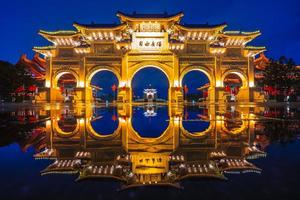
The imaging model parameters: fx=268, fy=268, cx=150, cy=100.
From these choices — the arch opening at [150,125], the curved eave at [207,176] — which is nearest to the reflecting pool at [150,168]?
the curved eave at [207,176]

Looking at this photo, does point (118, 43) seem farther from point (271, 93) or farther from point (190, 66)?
point (271, 93)

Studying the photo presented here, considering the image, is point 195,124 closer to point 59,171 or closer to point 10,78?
point 59,171

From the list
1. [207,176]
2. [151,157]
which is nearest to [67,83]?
[151,157]

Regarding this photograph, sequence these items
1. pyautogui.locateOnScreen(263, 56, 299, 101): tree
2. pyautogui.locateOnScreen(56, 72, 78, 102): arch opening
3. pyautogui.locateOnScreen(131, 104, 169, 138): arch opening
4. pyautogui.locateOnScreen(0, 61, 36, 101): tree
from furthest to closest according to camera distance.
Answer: pyautogui.locateOnScreen(56, 72, 78, 102): arch opening → pyautogui.locateOnScreen(263, 56, 299, 101): tree → pyautogui.locateOnScreen(0, 61, 36, 101): tree → pyautogui.locateOnScreen(131, 104, 169, 138): arch opening

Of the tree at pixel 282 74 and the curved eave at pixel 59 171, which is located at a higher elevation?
the tree at pixel 282 74

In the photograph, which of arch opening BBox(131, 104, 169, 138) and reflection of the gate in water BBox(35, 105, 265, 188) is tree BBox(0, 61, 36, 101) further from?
reflection of the gate in water BBox(35, 105, 265, 188)

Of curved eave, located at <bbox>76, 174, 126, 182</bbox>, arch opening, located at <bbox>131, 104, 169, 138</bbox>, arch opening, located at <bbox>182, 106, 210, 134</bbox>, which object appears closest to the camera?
curved eave, located at <bbox>76, 174, 126, 182</bbox>

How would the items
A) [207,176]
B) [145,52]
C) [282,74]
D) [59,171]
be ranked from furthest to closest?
[145,52] → [282,74] → [59,171] → [207,176]

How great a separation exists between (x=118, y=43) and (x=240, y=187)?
111 ft

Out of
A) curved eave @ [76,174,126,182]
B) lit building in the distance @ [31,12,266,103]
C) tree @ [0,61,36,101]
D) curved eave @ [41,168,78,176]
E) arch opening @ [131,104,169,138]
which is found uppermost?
lit building in the distance @ [31,12,266,103]

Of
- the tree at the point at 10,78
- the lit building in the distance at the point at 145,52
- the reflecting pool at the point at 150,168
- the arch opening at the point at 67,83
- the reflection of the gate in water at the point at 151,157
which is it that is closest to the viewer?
the reflecting pool at the point at 150,168

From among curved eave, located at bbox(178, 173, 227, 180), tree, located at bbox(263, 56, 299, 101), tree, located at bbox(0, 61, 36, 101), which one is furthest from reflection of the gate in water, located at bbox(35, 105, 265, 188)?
tree, located at bbox(263, 56, 299, 101)

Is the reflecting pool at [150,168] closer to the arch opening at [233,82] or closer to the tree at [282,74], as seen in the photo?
the tree at [282,74]

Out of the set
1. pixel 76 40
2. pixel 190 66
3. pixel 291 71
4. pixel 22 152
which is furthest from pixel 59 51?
pixel 22 152
